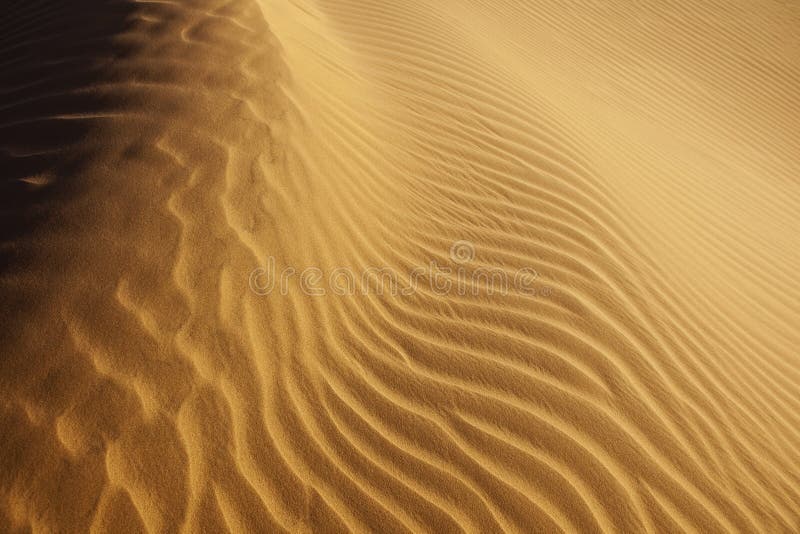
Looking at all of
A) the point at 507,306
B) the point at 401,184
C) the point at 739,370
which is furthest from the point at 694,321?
the point at 401,184

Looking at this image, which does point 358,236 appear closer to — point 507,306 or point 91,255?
point 507,306

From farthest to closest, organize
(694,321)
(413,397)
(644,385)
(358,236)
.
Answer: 1. (694,321)
2. (358,236)
3. (644,385)
4. (413,397)

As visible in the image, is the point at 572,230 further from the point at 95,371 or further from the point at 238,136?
the point at 95,371

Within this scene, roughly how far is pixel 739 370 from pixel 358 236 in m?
2.33

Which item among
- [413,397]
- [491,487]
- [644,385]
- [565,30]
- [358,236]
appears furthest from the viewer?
[565,30]

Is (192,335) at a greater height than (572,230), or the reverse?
(572,230)

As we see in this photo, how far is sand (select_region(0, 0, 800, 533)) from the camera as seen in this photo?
1.85 meters

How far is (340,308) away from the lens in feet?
7.98

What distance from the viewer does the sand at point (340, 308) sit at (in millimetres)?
1846

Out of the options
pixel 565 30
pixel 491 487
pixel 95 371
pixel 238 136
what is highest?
pixel 565 30

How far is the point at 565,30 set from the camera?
6.66 m

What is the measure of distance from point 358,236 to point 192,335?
105 cm

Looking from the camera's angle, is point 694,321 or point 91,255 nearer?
point 91,255

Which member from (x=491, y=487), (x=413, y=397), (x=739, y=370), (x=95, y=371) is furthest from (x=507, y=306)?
(x=95, y=371)
